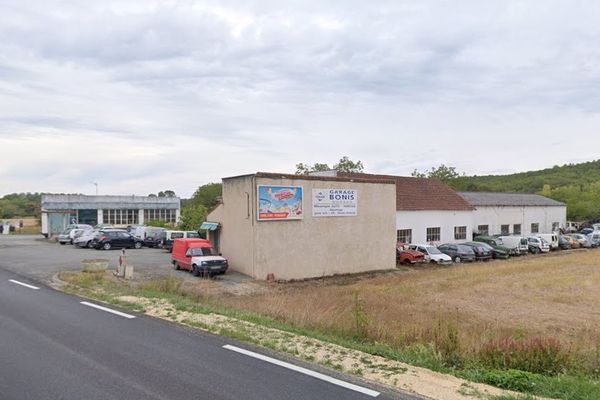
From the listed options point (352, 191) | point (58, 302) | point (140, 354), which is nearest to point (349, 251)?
point (352, 191)

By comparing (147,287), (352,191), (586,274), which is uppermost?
(352,191)

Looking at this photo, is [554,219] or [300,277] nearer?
[300,277]

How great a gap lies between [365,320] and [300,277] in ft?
60.6

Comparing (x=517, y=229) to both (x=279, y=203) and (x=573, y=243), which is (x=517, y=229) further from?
(x=279, y=203)

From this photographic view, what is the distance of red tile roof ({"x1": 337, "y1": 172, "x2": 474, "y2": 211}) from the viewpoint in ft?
137

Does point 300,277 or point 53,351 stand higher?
point 53,351

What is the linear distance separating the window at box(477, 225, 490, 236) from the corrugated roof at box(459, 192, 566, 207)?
226 cm

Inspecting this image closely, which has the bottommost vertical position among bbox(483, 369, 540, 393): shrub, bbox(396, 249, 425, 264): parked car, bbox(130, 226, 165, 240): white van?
bbox(396, 249, 425, 264): parked car

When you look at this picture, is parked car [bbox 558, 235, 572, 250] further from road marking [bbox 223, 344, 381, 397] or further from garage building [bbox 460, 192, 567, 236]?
road marking [bbox 223, 344, 381, 397]

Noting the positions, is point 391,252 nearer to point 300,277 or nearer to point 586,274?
point 300,277

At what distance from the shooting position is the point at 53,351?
8.31m

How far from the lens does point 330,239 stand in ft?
98.6

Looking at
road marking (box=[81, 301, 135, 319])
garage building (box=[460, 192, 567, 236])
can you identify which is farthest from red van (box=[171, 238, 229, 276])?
garage building (box=[460, 192, 567, 236])

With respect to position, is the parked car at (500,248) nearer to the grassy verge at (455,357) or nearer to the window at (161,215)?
the grassy verge at (455,357)
